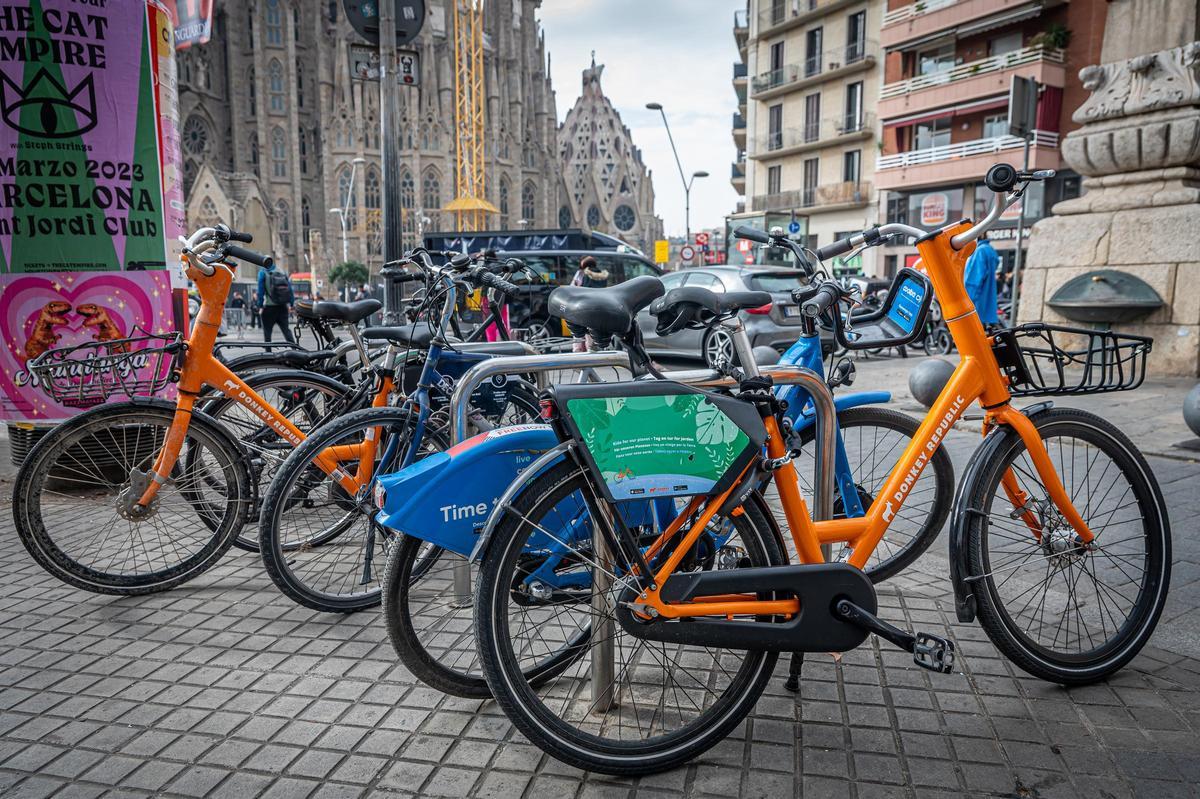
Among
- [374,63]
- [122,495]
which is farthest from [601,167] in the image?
[122,495]

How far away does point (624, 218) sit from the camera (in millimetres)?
117625

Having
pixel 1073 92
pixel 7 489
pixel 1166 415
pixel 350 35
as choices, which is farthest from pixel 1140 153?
pixel 350 35


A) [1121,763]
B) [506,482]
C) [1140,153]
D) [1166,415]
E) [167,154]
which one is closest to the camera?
[1121,763]

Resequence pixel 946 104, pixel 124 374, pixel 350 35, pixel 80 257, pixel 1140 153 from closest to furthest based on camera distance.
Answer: pixel 124 374 → pixel 80 257 → pixel 1140 153 → pixel 946 104 → pixel 350 35

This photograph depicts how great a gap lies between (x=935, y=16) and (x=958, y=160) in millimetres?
5757

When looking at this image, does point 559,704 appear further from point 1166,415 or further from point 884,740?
point 1166,415

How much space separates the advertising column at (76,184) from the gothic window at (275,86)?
77.6 metres

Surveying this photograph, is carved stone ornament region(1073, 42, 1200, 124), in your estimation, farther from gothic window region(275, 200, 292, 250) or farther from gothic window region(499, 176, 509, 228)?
gothic window region(499, 176, 509, 228)

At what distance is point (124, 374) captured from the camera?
381 centimetres

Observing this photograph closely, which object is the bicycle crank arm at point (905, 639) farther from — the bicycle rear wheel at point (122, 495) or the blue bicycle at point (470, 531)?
the bicycle rear wheel at point (122, 495)

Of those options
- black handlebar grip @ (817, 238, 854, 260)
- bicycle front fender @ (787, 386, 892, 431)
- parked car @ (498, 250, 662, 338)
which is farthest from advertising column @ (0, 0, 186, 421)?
parked car @ (498, 250, 662, 338)

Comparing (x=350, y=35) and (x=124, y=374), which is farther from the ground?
(x=350, y=35)

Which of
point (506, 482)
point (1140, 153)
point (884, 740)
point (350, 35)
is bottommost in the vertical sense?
point (884, 740)

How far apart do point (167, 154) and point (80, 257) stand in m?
0.92
